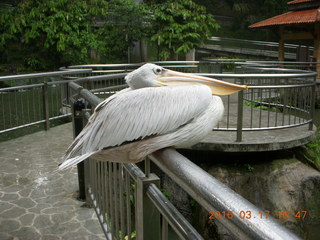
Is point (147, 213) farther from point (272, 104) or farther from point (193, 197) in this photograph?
point (272, 104)

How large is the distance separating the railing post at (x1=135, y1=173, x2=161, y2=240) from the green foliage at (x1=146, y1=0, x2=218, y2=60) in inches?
426

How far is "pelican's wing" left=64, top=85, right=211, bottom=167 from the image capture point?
1241mm

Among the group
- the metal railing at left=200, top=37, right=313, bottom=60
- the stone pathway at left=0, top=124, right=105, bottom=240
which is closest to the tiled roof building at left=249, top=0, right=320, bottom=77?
the metal railing at left=200, top=37, right=313, bottom=60

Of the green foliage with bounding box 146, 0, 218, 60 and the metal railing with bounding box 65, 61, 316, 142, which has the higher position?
the green foliage with bounding box 146, 0, 218, 60

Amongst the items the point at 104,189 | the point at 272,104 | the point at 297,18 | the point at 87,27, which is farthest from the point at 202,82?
the point at 297,18

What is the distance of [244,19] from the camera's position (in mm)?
28562

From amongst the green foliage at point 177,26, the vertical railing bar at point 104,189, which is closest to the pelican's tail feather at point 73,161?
the vertical railing bar at point 104,189

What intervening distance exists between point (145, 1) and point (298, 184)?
34.3 feet

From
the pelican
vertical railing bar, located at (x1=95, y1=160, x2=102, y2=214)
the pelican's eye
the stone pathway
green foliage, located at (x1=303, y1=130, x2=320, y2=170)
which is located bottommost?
green foliage, located at (x1=303, y1=130, x2=320, y2=170)

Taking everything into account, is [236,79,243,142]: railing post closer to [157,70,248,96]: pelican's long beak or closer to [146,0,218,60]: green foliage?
[157,70,248,96]: pelican's long beak

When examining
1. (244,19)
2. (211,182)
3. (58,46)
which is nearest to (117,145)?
(211,182)

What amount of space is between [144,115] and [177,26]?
11049 millimetres

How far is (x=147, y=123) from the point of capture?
1.24m

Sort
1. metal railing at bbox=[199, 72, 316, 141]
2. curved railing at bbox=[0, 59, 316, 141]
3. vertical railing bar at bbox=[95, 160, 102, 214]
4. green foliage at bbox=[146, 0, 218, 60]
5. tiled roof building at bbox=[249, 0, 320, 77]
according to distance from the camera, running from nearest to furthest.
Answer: vertical railing bar at bbox=[95, 160, 102, 214]
metal railing at bbox=[199, 72, 316, 141]
curved railing at bbox=[0, 59, 316, 141]
green foliage at bbox=[146, 0, 218, 60]
tiled roof building at bbox=[249, 0, 320, 77]
